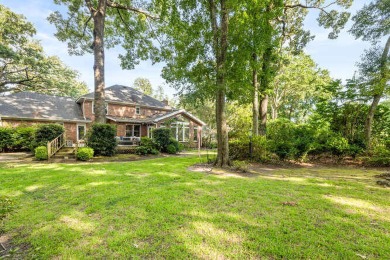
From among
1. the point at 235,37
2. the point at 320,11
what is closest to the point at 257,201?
the point at 235,37

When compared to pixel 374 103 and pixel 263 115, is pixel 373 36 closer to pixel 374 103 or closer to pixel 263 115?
pixel 374 103

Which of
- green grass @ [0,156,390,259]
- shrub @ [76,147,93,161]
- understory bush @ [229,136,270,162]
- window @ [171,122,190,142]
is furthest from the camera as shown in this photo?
window @ [171,122,190,142]

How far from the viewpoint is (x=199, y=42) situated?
8805 mm

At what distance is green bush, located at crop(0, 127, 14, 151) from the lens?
13.4 meters

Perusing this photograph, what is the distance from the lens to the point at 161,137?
15383 mm

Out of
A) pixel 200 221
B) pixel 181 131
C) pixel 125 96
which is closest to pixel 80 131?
pixel 125 96

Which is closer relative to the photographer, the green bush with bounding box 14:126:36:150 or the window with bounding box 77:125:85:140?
the green bush with bounding box 14:126:36:150

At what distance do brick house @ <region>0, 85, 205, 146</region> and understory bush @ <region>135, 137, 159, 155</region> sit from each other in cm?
476

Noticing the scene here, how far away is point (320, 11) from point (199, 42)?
372 inches

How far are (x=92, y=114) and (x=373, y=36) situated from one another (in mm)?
24162

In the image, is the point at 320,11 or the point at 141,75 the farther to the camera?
the point at 141,75

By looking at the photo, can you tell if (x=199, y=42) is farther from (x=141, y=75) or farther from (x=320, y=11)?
(x=141, y=75)

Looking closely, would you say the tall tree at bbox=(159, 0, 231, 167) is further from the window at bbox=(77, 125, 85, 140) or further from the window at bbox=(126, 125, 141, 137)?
the window at bbox=(77, 125, 85, 140)

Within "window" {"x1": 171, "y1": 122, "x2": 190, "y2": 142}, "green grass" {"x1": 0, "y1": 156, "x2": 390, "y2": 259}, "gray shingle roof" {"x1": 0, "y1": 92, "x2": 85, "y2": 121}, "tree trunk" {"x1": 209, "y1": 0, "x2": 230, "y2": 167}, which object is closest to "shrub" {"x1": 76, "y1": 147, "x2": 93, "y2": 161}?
"green grass" {"x1": 0, "y1": 156, "x2": 390, "y2": 259}
